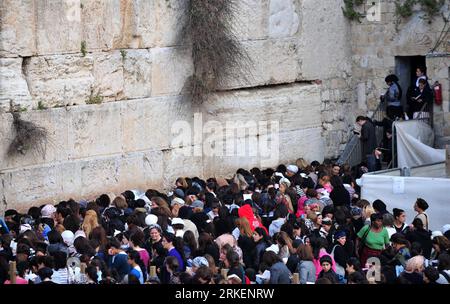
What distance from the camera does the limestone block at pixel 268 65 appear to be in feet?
59.7

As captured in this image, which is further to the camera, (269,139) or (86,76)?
(269,139)

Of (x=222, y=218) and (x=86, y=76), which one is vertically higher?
(x=86, y=76)

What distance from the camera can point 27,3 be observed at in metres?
15.5

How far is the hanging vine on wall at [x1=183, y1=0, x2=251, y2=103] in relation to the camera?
57.0 ft

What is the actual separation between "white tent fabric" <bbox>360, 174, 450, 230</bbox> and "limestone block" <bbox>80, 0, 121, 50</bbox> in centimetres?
360

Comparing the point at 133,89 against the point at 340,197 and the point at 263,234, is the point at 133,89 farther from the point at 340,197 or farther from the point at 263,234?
the point at 263,234

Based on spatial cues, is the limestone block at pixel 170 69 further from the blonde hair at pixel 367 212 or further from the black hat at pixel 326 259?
the black hat at pixel 326 259

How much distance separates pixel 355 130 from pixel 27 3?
19.0 feet

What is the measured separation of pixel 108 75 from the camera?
651 inches

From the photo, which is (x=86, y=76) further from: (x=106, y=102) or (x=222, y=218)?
(x=222, y=218)

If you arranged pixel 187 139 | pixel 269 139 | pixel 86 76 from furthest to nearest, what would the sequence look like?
1. pixel 269 139
2. pixel 187 139
3. pixel 86 76

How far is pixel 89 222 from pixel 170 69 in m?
4.00

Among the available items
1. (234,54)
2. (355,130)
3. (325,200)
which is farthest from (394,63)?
(325,200)

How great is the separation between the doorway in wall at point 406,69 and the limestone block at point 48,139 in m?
5.80
